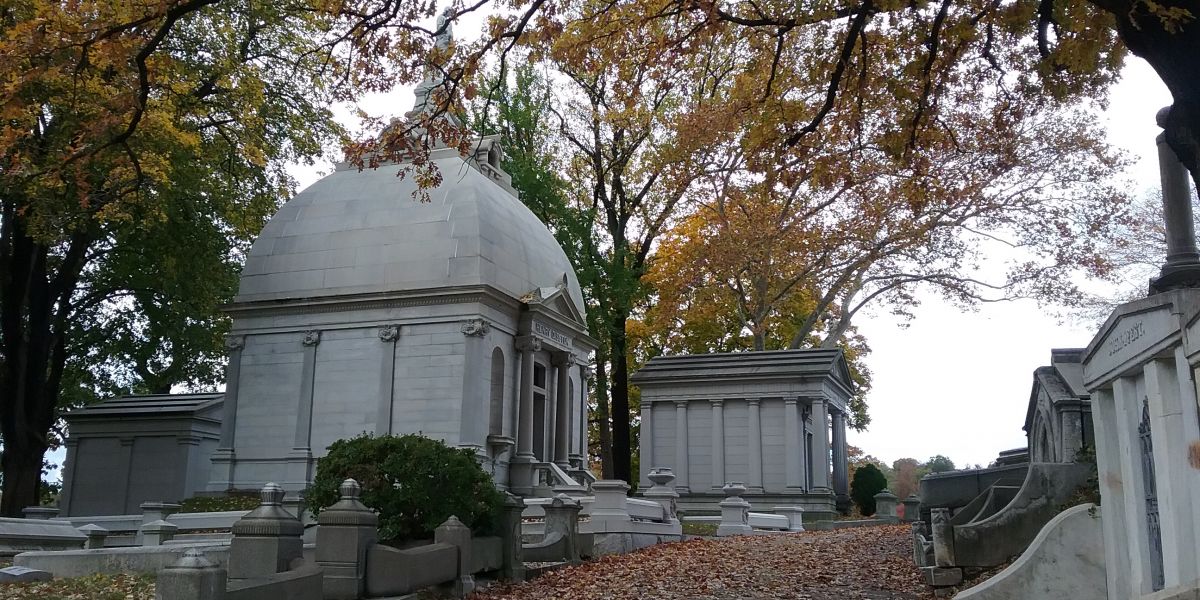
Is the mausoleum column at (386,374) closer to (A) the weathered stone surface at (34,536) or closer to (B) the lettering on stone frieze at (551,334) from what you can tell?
(B) the lettering on stone frieze at (551,334)

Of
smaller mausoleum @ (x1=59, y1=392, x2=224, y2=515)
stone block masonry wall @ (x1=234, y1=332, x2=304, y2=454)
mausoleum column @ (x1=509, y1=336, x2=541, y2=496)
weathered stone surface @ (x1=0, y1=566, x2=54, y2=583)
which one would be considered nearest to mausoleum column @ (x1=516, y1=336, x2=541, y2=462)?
mausoleum column @ (x1=509, y1=336, x2=541, y2=496)

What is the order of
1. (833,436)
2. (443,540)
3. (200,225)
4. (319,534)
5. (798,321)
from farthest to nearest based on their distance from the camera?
(798,321) → (833,436) → (200,225) → (443,540) → (319,534)

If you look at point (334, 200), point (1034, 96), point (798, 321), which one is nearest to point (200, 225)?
point (334, 200)

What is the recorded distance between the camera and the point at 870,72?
13.4 m

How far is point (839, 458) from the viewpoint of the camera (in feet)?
118

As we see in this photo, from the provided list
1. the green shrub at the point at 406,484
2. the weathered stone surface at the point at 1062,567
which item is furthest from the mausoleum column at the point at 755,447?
the weathered stone surface at the point at 1062,567

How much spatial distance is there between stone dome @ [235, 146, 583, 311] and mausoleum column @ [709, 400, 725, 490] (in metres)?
8.15

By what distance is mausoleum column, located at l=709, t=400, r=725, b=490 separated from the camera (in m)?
32.3

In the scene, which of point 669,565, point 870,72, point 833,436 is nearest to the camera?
point 870,72

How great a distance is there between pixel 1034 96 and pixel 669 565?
8908mm

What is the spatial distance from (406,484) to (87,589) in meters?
3.89

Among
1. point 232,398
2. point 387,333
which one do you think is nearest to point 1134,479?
point 387,333

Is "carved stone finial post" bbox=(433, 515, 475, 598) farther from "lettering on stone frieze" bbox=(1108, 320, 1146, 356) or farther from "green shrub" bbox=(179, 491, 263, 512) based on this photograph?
"green shrub" bbox=(179, 491, 263, 512)

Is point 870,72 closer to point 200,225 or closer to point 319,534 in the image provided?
point 319,534
